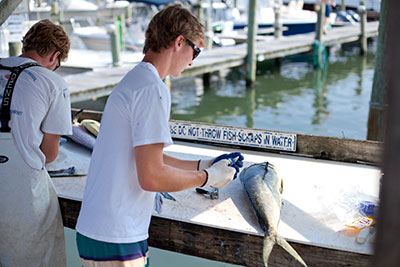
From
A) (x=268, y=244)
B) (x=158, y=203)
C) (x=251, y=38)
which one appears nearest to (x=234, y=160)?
(x=268, y=244)

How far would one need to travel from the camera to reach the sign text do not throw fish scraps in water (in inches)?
167

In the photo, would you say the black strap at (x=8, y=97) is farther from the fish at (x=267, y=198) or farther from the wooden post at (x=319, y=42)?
the wooden post at (x=319, y=42)

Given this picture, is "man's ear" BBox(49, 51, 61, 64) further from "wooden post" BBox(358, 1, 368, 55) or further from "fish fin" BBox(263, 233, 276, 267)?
"wooden post" BBox(358, 1, 368, 55)

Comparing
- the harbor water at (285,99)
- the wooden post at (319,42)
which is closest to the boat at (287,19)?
the harbor water at (285,99)

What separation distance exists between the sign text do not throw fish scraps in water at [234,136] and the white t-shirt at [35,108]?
205cm

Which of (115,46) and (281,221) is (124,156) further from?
(115,46)

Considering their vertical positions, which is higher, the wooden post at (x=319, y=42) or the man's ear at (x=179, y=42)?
the man's ear at (x=179, y=42)

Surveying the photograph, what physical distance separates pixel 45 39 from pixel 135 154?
116 cm

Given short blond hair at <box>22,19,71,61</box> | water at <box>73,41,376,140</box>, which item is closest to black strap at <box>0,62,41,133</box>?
short blond hair at <box>22,19,71,61</box>

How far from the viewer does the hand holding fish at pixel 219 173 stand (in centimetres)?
223

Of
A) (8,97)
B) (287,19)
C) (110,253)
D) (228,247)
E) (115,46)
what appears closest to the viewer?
(110,253)

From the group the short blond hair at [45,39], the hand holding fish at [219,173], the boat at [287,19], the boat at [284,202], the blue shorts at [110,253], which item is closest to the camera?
the blue shorts at [110,253]

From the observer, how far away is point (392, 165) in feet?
2.10

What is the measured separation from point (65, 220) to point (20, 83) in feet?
3.90
